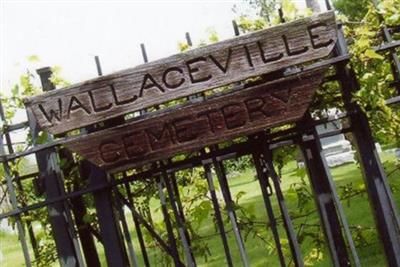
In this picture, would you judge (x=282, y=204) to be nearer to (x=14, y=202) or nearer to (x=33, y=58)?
(x=14, y=202)

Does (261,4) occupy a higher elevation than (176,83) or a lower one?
higher

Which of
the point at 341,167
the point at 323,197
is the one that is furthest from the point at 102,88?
the point at 341,167

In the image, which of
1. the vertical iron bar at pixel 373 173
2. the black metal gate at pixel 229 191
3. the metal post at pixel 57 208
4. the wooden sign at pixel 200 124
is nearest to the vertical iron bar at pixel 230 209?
the black metal gate at pixel 229 191

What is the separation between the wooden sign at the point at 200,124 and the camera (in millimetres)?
3082

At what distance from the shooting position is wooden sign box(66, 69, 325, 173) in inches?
121

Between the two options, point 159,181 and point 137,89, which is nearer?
point 137,89

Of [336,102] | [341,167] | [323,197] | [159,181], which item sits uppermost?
[336,102]

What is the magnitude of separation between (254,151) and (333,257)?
3.04ft

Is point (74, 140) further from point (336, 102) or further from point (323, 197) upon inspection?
point (336, 102)

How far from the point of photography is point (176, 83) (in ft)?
10.2

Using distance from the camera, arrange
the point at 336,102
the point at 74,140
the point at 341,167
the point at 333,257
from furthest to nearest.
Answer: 1. the point at 341,167
2. the point at 336,102
3. the point at 333,257
4. the point at 74,140

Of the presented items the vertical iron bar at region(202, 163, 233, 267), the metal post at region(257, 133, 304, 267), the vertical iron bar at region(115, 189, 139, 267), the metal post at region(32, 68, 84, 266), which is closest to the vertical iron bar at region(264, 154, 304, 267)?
the metal post at region(257, 133, 304, 267)

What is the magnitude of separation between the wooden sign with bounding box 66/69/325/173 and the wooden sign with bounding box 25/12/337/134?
0.35 feet

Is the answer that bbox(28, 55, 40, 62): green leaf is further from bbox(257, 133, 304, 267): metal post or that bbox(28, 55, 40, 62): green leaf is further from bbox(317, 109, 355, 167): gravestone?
bbox(317, 109, 355, 167): gravestone
